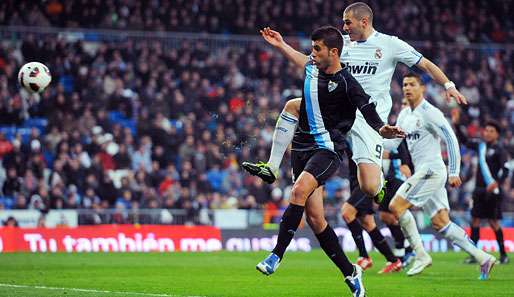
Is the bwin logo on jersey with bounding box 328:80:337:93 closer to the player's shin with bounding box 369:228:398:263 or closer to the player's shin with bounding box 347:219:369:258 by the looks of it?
the player's shin with bounding box 347:219:369:258

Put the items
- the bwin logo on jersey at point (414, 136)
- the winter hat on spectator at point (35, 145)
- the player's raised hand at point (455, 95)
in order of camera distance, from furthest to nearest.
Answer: the winter hat on spectator at point (35, 145) → the bwin logo on jersey at point (414, 136) → the player's raised hand at point (455, 95)

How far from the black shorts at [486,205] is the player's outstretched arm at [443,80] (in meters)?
6.40

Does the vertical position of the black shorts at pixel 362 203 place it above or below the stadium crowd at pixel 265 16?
below

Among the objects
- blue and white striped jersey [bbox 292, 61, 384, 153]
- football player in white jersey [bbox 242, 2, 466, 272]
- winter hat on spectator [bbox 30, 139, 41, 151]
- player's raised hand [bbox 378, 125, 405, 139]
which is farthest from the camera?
winter hat on spectator [bbox 30, 139, 41, 151]

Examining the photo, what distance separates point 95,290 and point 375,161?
3.47 m

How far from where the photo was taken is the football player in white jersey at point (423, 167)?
1388 centimetres

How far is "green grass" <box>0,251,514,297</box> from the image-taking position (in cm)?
1090

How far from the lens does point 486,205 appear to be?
17.8 m

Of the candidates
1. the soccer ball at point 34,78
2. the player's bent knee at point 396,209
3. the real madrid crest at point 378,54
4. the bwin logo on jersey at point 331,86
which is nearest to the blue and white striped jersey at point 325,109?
the bwin logo on jersey at point 331,86

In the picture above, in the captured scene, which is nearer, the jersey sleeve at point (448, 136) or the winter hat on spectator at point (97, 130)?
the jersey sleeve at point (448, 136)

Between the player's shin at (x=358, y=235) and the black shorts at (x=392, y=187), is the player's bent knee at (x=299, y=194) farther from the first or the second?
the black shorts at (x=392, y=187)

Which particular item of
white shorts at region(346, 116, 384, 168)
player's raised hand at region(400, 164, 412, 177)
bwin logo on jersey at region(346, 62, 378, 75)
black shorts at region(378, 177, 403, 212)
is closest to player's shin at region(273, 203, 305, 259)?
white shorts at region(346, 116, 384, 168)

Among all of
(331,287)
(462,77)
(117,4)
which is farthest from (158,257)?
(462,77)

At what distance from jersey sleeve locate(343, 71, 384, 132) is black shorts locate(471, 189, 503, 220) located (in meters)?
8.81
